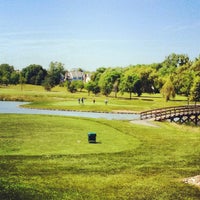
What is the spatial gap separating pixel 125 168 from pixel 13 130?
18.7 metres

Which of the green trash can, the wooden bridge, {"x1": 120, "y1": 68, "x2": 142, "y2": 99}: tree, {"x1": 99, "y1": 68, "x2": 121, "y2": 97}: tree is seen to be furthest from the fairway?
{"x1": 99, "y1": 68, "x2": 121, "y2": 97}: tree

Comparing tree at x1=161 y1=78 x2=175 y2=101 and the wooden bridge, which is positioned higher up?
tree at x1=161 y1=78 x2=175 y2=101

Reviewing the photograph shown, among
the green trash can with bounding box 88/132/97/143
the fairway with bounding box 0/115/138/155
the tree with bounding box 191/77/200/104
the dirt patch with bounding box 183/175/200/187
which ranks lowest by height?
the dirt patch with bounding box 183/175/200/187

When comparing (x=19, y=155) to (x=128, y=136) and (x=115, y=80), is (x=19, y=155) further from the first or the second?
(x=115, y=80)

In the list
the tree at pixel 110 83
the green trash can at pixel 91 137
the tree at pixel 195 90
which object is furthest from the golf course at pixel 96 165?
the tree at pixel 110 83

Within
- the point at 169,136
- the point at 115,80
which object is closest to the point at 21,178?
the point at 169,136

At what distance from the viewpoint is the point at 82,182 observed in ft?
74.7

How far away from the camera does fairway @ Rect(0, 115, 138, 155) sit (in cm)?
3058

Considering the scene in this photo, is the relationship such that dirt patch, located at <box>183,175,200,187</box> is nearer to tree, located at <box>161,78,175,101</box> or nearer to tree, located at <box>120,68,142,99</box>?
tree, located at <box>161,78,175,101</box>

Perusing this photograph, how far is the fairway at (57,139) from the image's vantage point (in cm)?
3058

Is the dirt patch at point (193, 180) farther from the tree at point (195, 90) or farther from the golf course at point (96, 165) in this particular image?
the tree at point (195, 90)

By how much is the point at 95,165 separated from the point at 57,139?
9.90 m

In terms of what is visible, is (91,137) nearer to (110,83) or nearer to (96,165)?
(96,165)

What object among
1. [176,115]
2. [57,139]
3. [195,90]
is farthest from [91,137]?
[195,90]
